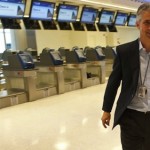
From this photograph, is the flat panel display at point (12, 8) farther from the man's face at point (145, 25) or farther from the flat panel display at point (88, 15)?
the man's face at point (145, 25)

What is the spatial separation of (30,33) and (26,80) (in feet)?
13.9

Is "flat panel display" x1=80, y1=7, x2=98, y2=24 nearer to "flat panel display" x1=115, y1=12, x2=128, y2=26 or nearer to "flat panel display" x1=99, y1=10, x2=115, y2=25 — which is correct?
"flat panel display" x1=99, y1=10, x2=115, y2=25

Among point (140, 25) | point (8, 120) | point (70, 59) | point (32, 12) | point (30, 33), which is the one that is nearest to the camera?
point (140, 25)

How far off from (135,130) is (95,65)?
21.2 feet

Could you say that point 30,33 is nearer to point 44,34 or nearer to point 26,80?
point 44,34

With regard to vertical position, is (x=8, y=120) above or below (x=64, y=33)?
below

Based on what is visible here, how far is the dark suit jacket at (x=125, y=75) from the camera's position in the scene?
5.84ft

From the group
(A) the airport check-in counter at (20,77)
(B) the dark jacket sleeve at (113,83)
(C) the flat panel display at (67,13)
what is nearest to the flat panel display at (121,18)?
(C) the flat panel display at (67,13)

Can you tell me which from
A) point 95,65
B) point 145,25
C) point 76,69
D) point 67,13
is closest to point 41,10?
point 67,13

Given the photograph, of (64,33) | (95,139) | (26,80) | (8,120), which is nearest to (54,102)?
(26,80)

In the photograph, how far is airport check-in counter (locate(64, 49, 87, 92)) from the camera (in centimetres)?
732

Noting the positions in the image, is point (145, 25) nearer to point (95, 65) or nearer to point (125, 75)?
point (125, 75)

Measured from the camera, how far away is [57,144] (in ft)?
10.9

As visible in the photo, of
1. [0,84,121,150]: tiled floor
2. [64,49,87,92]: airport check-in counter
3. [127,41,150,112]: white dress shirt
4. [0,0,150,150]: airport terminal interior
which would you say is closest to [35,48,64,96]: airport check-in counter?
[0,0,150,150]: airport terminal interior
